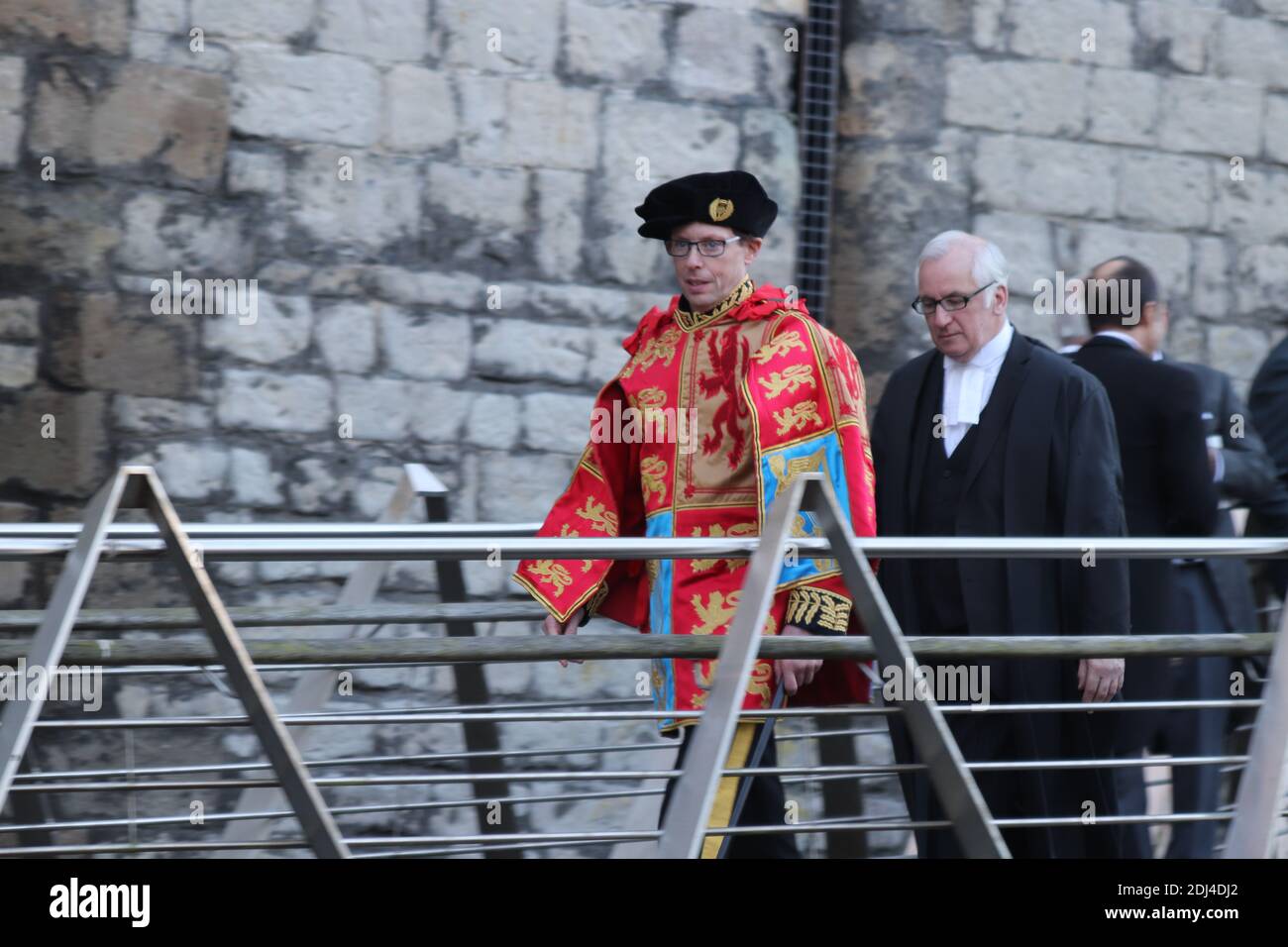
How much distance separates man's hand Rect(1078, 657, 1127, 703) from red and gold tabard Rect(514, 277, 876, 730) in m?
0.46

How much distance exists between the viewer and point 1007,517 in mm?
3744

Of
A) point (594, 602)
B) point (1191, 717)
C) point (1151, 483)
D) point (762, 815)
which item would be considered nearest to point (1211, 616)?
point (1191, 717)

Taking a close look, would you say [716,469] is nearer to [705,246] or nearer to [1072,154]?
[705,246]

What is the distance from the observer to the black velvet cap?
362 centimetres

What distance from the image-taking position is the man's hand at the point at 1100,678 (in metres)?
3.65

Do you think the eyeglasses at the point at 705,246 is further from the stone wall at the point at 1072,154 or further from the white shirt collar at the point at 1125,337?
the stone wall at the point at 1072,154

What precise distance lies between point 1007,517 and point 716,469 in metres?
0.62

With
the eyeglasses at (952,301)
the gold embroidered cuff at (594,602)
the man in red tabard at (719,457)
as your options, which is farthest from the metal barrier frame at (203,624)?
the eyeglasses at (952,301)

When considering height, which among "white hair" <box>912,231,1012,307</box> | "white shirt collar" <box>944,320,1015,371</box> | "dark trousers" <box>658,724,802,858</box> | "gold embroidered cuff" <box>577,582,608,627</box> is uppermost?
"white hair" <box>912,231,1012,307</box>

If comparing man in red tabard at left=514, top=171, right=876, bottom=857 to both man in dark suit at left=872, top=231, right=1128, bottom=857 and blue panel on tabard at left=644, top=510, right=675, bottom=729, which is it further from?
man in dark suit at left=872, top=231, right=1128, bottom=857

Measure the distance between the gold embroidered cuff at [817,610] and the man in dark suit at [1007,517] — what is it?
0.43 meters

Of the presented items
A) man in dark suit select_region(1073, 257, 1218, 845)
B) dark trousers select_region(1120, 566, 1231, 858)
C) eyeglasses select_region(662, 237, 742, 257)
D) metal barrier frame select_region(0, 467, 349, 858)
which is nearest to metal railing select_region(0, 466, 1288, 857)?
metal barrier frame select_region(0, 467, 349, 858)
